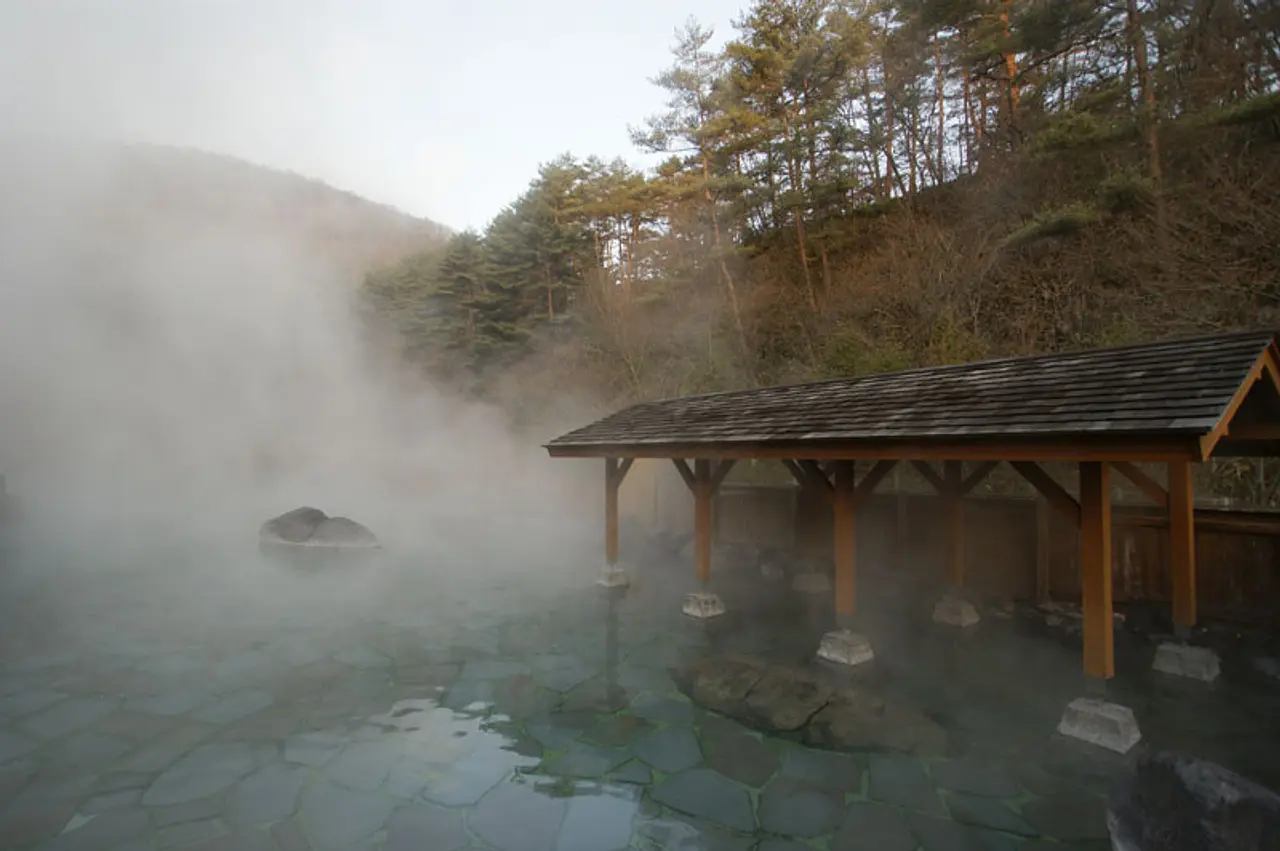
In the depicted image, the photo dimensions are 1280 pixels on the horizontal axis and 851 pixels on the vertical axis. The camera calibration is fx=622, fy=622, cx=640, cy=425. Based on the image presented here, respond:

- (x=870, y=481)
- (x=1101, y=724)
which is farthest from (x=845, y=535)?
(x=1101, y=724)

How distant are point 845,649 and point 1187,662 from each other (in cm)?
254

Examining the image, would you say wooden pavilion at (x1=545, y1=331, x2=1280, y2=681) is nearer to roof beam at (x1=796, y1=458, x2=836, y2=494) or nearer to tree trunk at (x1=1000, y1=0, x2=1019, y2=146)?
roof beam at (x1=796, y1=458, x2=836, y2=494)

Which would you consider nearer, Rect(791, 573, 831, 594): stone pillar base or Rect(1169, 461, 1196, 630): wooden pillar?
Rect(1169, 461, 1196, 630): wooden pillar

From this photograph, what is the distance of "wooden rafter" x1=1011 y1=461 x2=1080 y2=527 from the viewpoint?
3977 mm

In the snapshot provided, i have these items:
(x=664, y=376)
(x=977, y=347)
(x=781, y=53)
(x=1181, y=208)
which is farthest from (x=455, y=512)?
(x=1181, y=208)

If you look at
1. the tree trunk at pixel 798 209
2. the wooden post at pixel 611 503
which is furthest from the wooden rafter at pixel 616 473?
the tree trunk at pixel 798 209

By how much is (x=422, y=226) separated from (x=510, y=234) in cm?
2755

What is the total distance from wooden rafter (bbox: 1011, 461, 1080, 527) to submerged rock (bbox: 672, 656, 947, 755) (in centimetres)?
168

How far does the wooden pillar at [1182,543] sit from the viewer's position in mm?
4918

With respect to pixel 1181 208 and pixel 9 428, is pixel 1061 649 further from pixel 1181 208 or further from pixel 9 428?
pixel 9 428

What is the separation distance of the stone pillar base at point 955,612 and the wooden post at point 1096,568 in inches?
100

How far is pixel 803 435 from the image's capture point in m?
5.11

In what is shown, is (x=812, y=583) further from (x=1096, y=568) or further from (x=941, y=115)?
(x=941, y=115)

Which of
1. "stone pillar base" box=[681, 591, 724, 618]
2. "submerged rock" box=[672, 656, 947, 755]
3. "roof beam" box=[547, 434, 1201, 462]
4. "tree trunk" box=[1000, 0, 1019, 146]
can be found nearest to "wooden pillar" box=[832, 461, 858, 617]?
"roof beam" box=[547, 434, 1201, 462]
